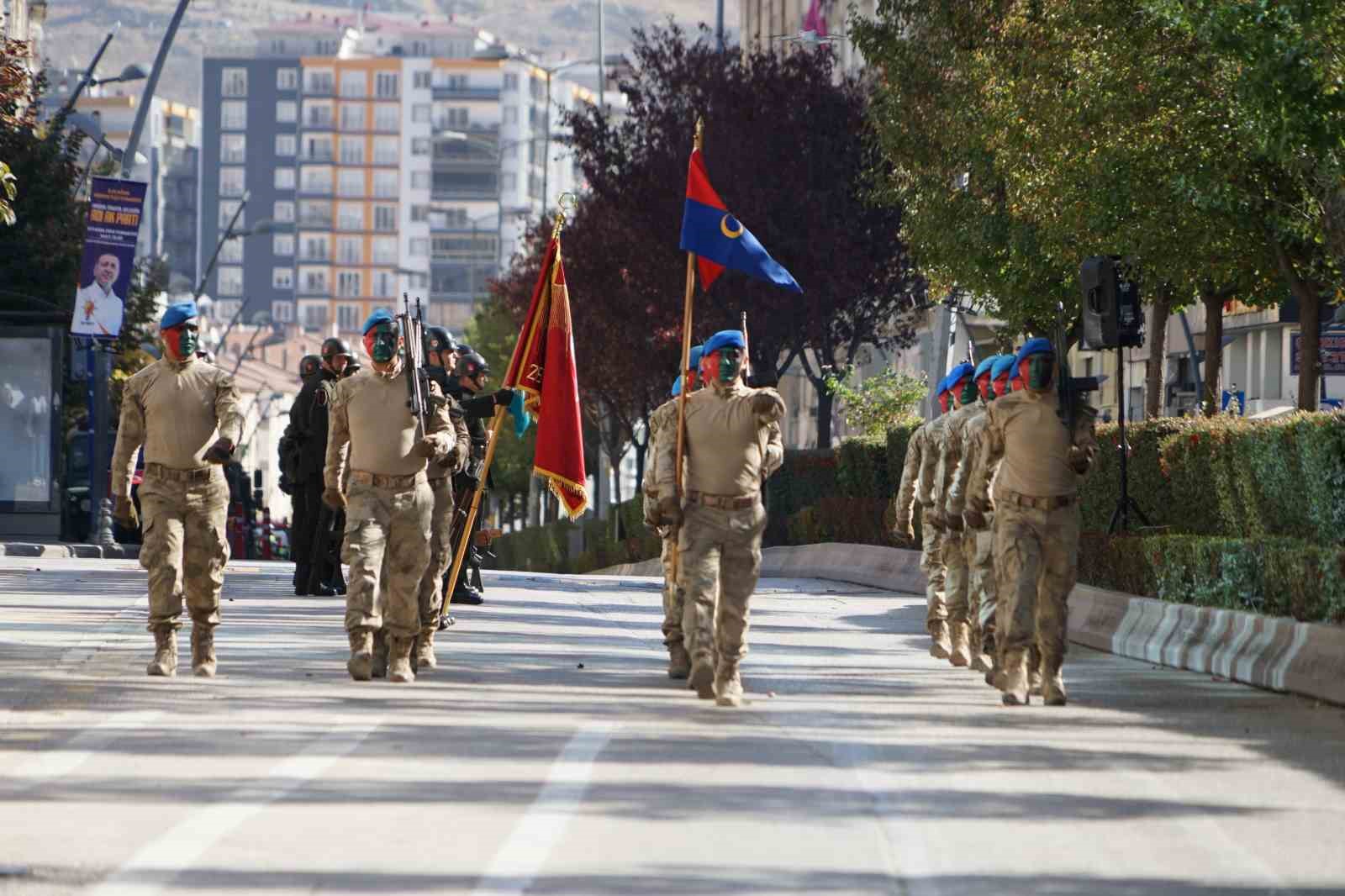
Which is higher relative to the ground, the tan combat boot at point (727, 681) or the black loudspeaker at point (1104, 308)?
the black loudspeaker at point (1104, 308)

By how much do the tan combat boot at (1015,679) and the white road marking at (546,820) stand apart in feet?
9.71

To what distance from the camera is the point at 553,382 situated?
19.9m

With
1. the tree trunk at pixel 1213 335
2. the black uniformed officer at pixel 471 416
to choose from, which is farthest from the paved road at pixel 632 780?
the tree trunk at pixel 1213 335

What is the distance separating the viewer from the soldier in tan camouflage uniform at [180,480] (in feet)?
48.9

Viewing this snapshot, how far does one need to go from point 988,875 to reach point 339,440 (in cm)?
775

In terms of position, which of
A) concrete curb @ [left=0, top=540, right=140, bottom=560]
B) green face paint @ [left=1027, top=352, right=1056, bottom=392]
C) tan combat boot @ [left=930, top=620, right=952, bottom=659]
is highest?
green face paint @ [left=1027, top=352, right=1056, bottom=392]

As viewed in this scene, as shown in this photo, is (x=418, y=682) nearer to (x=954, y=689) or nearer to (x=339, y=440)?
(x=339, y=440)

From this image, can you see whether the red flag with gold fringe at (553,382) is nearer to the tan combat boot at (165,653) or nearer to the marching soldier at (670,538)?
the marching soldier at (670,538)

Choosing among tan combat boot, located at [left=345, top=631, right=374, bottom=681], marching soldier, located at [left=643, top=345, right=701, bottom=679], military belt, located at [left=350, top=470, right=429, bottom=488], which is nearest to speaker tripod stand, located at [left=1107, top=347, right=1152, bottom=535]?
marching soldier, located at [left=643, top=345, right=701, bottom=679]

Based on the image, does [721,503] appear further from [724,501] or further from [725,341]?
[725,341]

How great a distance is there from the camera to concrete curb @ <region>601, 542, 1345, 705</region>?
50.9 ft

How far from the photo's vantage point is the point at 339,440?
15492mm

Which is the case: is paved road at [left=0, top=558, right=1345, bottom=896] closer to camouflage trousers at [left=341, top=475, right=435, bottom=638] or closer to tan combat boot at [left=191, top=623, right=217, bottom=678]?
tan combat boot at [left=191, top=623, right=217, bottom=678]

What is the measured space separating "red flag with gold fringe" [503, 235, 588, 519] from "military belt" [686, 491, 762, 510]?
15.0ft
